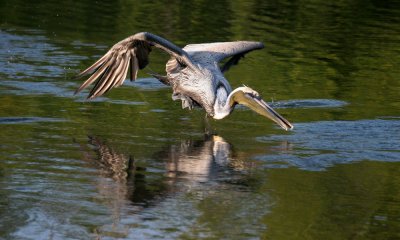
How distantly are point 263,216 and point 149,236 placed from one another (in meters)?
1.00

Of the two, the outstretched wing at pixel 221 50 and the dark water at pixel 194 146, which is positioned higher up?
the outstretched wing at pixel 221 50

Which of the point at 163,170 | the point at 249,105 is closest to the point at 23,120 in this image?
the point at 163,170

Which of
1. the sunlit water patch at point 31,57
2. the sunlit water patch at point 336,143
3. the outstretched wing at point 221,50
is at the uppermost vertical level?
the outstretched wing at point 221,50

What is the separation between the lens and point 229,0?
18719 millimetres

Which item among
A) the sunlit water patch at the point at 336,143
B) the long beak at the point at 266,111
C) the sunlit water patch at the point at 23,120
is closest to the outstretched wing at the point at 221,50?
the long beak at the point at 266,111

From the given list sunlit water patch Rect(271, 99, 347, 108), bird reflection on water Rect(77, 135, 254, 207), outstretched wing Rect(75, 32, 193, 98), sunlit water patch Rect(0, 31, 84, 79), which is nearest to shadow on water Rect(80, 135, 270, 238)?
bird reflection on water Rect(77, 135, 254, 207)

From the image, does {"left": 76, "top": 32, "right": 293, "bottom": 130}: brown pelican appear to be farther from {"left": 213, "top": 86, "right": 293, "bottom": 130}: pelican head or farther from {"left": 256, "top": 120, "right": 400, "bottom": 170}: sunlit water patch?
{"left": 256, "top": 120, "right": 400, "bottom": 170}: sunlit water patch

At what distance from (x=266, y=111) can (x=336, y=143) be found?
0.79m

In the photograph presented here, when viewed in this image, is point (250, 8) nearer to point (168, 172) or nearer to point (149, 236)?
point (168, 172)

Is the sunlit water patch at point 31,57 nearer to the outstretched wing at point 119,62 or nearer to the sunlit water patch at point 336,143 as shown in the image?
the outstretched wing at point 119,62

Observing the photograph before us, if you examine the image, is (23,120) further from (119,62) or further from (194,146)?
(194,146)

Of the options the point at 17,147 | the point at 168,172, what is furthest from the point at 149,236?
the point at 17,147

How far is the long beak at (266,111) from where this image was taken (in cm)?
977

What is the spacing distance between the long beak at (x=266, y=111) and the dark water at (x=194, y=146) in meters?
0.14
